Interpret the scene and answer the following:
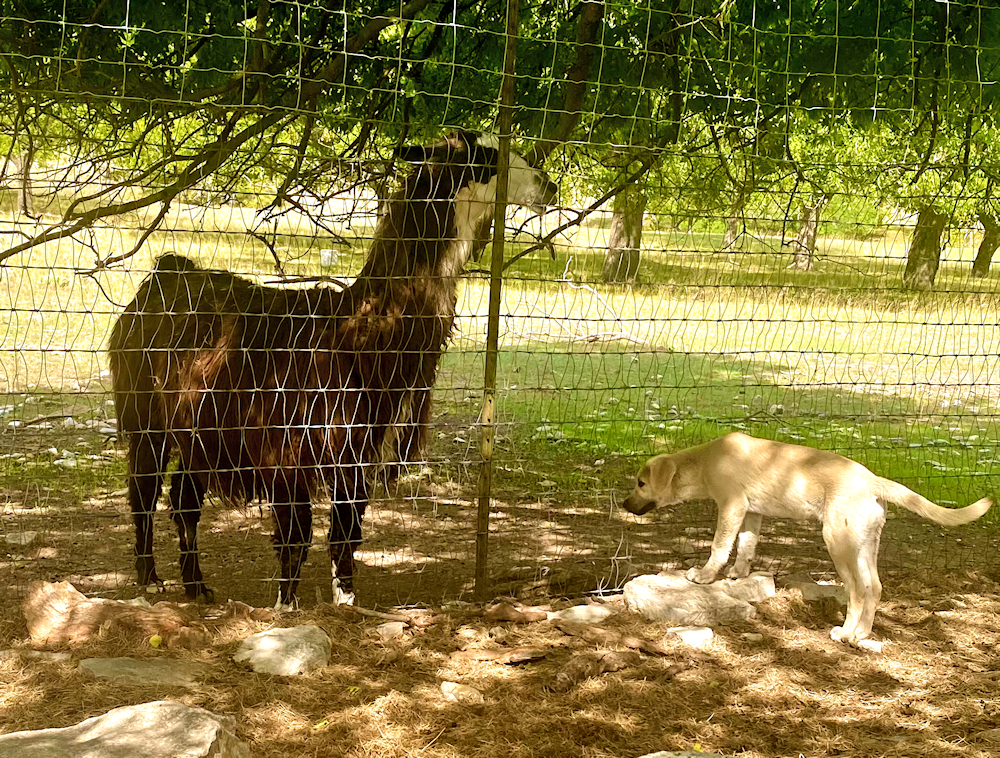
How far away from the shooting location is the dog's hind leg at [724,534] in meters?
5.04

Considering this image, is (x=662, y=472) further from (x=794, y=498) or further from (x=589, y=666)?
(x=589, y=666)

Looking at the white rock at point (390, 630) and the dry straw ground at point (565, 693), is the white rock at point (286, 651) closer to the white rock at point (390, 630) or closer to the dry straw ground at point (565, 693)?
the dry straw ground at point (565, 693)

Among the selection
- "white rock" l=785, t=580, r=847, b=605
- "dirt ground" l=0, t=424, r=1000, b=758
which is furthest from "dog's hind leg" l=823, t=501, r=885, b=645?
"white rock" l=785, t=580, r=847, b=605

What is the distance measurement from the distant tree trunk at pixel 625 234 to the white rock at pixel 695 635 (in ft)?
5.50

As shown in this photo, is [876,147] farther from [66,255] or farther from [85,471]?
[66,255]

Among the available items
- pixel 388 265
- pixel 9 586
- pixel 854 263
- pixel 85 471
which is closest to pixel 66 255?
pixel 85 471

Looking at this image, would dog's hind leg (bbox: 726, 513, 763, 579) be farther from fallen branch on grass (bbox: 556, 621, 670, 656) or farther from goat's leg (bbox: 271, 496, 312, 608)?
goat's leg (bbox: 271, 496, 312, 608)

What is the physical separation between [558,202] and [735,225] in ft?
3.12

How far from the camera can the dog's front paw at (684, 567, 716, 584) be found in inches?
203

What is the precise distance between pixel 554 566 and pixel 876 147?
3.85 metres

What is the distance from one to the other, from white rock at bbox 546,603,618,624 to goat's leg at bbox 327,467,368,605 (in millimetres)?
1052

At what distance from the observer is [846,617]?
188 inches

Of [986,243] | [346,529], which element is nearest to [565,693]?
[346,529]

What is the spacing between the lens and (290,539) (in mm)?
5164
